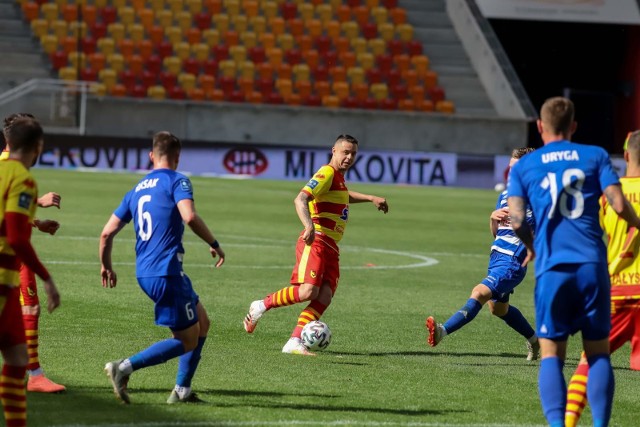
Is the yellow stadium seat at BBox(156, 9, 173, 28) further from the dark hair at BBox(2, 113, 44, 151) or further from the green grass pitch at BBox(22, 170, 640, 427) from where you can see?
the dark hair at BBox(2, 113, 44, 151)

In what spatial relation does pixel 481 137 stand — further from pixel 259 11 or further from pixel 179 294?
pixel 179 294

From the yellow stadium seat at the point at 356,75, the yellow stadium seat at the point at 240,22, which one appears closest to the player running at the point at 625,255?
the yellow stadium seat at the point at 356,75

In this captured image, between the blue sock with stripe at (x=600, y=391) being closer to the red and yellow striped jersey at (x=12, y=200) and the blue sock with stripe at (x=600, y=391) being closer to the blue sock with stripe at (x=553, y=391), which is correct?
the blue sock with stripe at (x=553, y=391)

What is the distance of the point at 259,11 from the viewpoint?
42.5 metres

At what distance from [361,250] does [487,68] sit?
22.1 meters

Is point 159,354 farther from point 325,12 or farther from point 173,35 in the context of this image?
point 325,12

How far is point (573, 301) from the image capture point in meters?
6.60

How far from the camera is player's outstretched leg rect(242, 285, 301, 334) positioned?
10383mm

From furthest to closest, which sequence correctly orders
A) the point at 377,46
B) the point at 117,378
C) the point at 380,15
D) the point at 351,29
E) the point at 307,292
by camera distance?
the point at 380,15
the point at 351,29
the point at 377,46
the point at 307,292
the point at 117,378

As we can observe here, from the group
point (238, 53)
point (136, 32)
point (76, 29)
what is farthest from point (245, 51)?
point (76, 29)

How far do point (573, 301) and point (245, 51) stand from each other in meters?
34.5

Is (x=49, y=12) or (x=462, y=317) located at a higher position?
(x=49, y=12)

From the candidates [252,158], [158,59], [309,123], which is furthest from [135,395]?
[158,59]

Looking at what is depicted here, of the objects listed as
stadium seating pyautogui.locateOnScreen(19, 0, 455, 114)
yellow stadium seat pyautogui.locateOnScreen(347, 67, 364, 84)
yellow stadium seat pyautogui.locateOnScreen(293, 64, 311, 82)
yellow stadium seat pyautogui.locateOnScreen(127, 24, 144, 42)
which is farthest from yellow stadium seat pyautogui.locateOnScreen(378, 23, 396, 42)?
yellow stadium seat pyautogui.locateOnScreen(127, 24, 144, 42)
